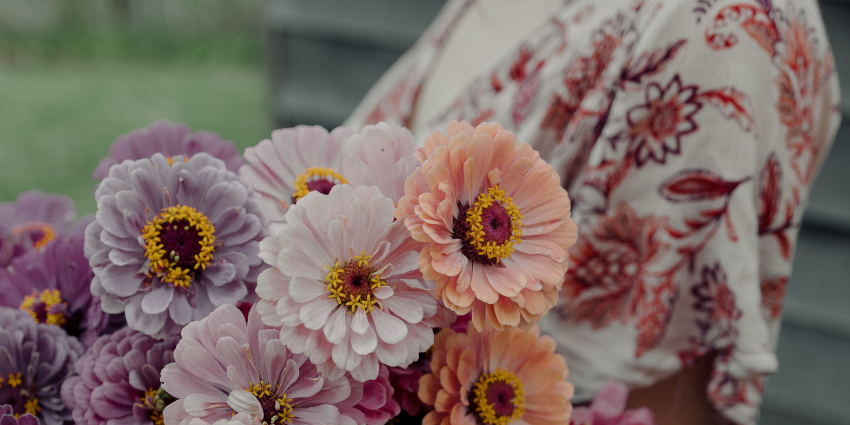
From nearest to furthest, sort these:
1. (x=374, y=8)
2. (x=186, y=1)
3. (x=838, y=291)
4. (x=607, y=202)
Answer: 1. (x=607, y=202)
2. (x=838, y=291)
3. (x=374, y=8)
4. (x=186, y=1)

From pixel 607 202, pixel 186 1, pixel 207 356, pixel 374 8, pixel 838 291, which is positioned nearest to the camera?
pixel 207 356

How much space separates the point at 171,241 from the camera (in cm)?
25

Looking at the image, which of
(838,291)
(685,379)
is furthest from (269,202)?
(838,291)

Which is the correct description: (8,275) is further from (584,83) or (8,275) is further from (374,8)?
(374,8)

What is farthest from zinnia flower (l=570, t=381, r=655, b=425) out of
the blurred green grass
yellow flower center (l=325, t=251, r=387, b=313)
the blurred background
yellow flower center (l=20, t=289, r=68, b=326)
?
the blurred green grass

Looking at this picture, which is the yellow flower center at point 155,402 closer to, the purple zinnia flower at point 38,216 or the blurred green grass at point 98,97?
the purple zinnia flower at point 38,216

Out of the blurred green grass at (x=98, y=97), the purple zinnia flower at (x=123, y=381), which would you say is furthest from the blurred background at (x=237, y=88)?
the purple zinnia flower at (x=123, y=381)

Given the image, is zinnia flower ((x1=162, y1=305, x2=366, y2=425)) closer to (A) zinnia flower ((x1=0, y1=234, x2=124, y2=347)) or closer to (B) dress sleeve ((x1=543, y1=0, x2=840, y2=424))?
(A) zinnia flower ((x1=0, y1=234, x2=124, y2=347))

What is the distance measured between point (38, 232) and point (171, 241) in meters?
0.17

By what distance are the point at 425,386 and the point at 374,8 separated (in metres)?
1.30

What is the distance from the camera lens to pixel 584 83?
574 mm

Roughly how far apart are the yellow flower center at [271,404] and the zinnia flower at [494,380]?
6 cm

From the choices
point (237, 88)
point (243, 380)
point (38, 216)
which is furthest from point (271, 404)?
point (237, 88)

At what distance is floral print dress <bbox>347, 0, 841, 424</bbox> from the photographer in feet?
1.54
